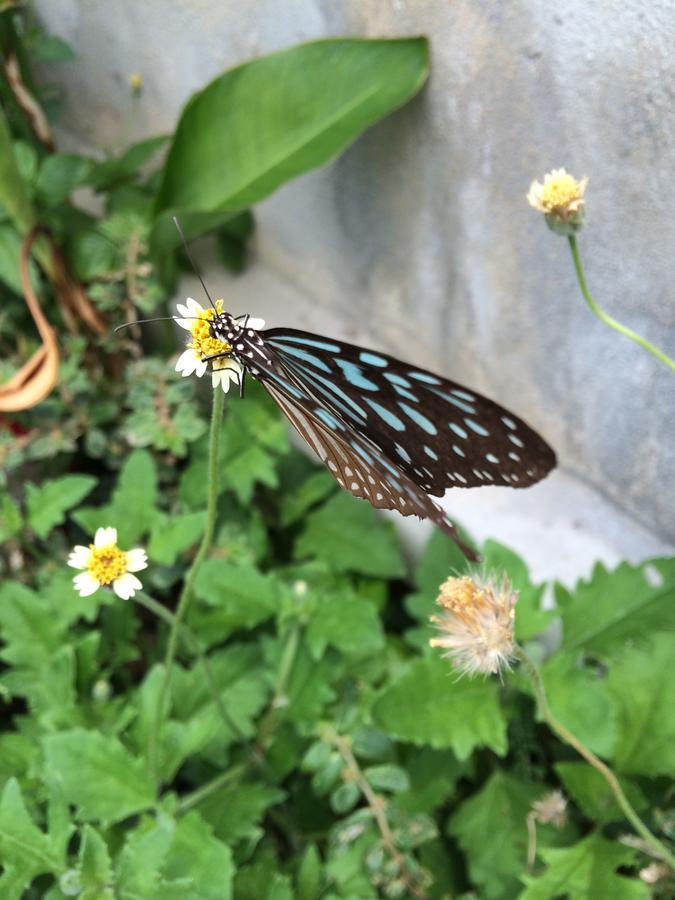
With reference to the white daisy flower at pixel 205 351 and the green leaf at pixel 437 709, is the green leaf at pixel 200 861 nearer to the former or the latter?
the green leaf at pixel 437 709

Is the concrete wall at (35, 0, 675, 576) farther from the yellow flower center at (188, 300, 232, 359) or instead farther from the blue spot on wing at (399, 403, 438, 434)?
the yellow flower center at (188, 300, 232, 359)

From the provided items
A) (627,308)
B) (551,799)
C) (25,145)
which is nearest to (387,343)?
(627,308)

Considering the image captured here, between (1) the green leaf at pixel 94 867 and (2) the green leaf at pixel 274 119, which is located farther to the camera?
(2) the green leaf at pixel 274 119

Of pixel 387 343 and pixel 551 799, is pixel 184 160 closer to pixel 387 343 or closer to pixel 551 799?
pixel 387 343

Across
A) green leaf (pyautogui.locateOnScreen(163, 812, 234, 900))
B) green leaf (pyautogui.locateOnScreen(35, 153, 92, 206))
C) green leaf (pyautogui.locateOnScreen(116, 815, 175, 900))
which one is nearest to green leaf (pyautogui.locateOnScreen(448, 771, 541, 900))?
green leaf (pyautogui.locateOnScreen(163, 812, 234, 900))

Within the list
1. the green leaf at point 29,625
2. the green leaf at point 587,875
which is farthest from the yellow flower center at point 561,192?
the green leaf at point 29,625
